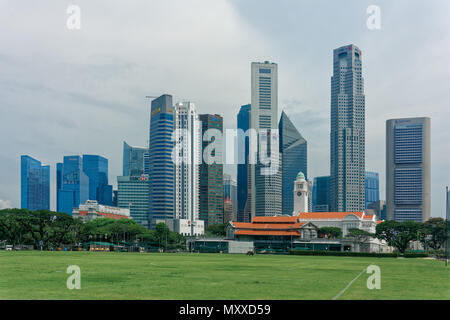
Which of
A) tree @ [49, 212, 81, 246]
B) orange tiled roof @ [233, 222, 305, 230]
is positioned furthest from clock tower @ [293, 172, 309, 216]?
tree @ [49, 212, 81, 246]

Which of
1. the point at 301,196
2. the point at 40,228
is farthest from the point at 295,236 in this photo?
the point at 40,228

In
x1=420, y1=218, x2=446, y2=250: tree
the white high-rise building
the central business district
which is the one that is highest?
the white high-rise building

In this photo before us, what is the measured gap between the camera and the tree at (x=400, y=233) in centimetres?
12400

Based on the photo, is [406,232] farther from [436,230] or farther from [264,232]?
[264,232]

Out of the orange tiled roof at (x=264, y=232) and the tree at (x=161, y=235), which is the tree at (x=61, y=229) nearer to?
the tree at (x=161, y=235)

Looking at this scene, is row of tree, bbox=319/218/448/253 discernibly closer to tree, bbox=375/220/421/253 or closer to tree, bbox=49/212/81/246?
tree, bbox=375/220/421/253

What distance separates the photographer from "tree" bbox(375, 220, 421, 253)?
12400cm

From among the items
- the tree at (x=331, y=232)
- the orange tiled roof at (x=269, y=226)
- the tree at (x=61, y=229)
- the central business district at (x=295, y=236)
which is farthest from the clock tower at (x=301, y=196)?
the tree at (x=61, y=229)

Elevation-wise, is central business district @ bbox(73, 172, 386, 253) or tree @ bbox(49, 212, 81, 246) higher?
tree @ bbox(49, 212, 81, 246)
